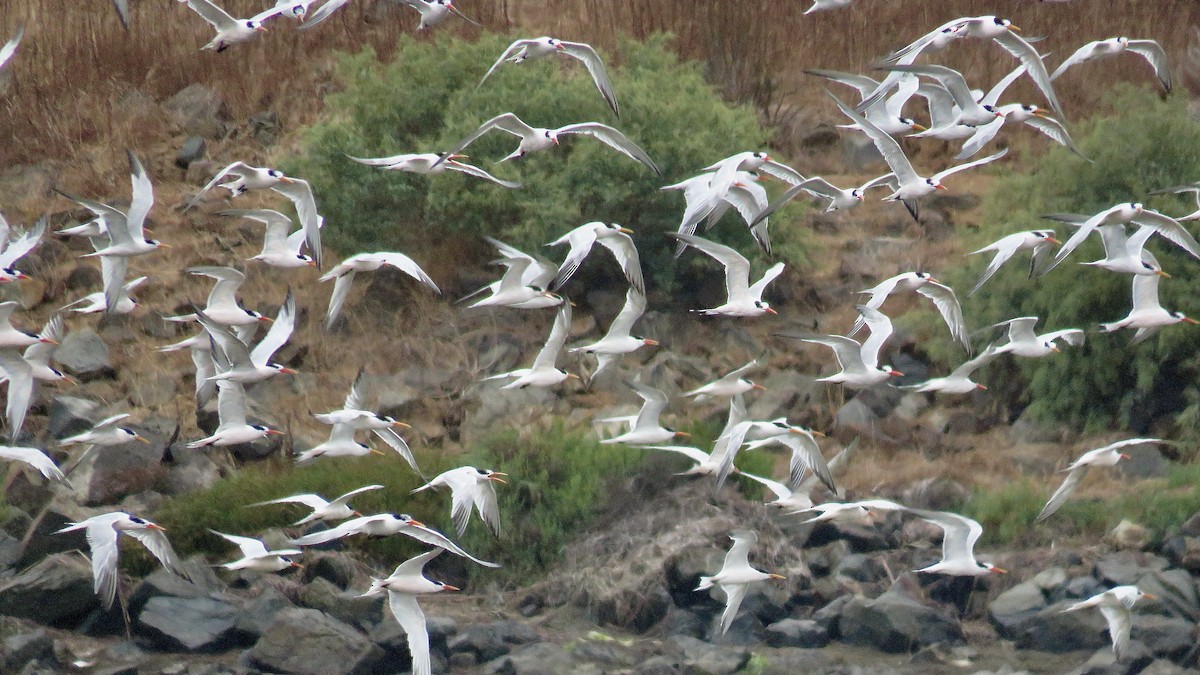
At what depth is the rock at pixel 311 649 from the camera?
12.8m

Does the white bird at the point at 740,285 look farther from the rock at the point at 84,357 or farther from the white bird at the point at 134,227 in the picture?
the rock at the point at 84,357

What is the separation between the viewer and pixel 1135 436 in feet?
56.3

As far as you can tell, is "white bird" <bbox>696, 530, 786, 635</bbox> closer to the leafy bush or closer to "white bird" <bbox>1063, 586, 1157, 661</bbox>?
"white bird" <bbox>1063, 586, 1157, 661</bbox>

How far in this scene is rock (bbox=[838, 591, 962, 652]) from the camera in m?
13.9

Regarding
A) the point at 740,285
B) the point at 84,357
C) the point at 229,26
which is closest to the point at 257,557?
the point at 229,26

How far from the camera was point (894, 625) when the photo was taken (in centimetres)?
1387

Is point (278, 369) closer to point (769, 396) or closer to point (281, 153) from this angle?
point (769, 396)

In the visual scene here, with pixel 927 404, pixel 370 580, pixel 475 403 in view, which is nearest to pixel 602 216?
pixel 475 403

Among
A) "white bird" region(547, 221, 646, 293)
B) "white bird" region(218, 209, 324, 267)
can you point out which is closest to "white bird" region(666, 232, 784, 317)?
"white bird" region(547, 221, 646, 293)

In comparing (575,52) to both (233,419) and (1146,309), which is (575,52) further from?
(1146,309)

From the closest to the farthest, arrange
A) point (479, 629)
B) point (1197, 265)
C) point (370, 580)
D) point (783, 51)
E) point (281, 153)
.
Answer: point (479, 629) → point (370, 580) → point (1197, 265) → point (281, 153) → point (783, 51)

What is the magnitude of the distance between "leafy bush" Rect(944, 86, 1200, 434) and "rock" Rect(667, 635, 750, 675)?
549cm

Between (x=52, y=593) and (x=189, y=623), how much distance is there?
1.12 m

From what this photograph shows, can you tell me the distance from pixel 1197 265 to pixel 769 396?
437cm
